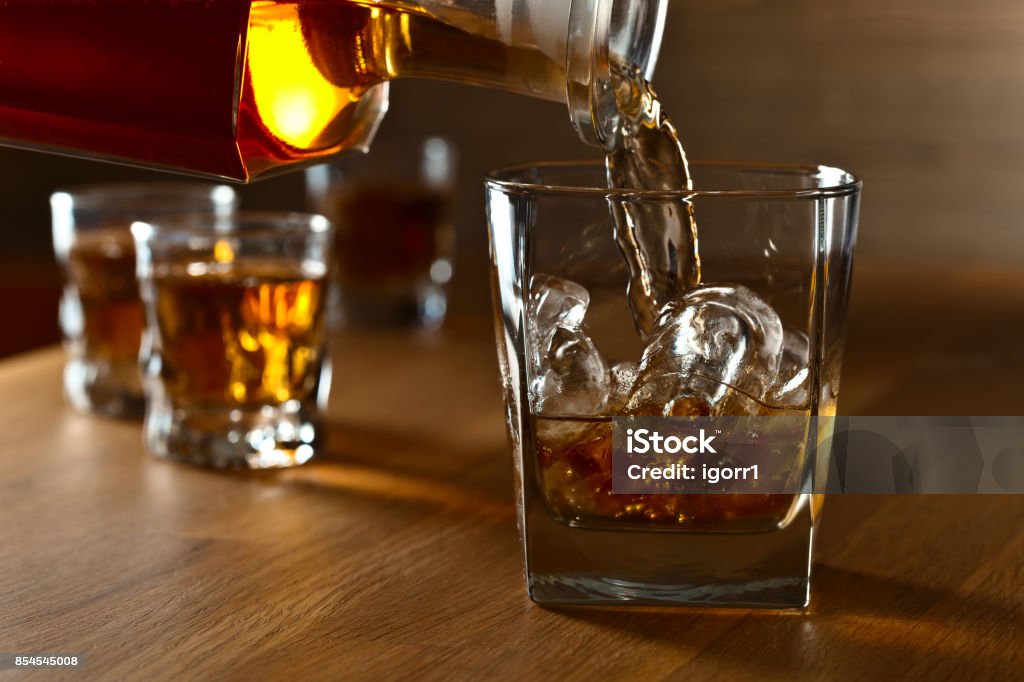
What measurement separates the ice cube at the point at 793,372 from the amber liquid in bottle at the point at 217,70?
0.53 feet

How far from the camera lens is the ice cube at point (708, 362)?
57cm

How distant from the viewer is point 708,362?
57 centimetres

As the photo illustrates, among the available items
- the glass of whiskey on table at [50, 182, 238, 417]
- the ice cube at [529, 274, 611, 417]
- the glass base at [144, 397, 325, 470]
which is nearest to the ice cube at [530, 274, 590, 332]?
the ice cube at [529, 274, 611, 417]

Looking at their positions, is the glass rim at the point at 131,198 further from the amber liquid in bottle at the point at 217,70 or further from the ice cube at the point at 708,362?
the ice cube at the point at 708,362

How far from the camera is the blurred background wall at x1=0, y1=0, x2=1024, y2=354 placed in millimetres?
2238

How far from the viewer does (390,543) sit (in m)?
0.70

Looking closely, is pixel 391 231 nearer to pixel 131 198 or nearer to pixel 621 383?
pixel 131 198

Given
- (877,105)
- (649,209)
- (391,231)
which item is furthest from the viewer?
(877,105)

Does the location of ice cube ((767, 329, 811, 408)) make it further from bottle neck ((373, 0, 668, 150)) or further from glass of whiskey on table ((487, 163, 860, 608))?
bottle neck ((373, 0, 668, 150))

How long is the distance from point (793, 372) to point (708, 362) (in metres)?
0.04

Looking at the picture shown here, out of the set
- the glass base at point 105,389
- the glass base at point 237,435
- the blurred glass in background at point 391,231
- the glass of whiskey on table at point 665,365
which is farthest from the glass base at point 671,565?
the blurred glass in background at point 391,231

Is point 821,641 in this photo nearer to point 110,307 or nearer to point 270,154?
point 270,154

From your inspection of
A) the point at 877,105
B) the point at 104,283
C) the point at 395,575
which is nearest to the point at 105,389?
the point at 104,283

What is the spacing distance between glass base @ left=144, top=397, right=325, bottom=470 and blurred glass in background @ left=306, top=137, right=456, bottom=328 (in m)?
0.43
